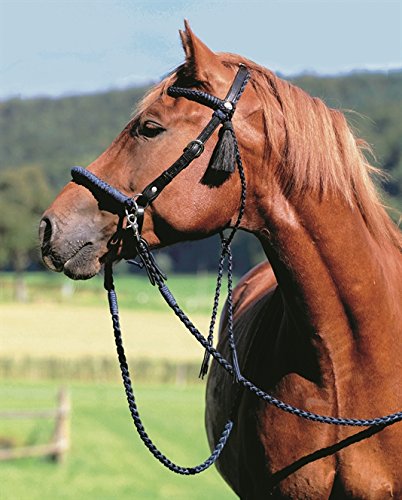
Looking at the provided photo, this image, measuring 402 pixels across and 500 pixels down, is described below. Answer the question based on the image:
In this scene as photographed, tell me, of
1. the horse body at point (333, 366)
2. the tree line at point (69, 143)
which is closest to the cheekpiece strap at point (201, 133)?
the horse body at point (333, 366)

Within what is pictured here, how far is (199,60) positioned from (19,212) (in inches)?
2766

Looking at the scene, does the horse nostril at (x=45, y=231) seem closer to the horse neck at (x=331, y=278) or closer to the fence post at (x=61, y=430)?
the horse neck at (x=331, y=278)

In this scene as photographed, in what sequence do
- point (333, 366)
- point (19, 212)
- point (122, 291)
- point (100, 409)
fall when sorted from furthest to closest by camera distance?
point (19, 212)
point (122, 291)
point (100, 409)
point (333, 366)

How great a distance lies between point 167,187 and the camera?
341 cm

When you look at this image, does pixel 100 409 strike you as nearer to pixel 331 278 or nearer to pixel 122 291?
pixel 331 278

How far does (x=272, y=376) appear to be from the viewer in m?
3.83

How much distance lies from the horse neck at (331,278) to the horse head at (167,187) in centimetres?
24

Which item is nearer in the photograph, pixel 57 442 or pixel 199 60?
pixel 199 60

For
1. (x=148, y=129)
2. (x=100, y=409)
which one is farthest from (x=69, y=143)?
(x=148, y=129)

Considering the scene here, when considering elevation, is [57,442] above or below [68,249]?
below

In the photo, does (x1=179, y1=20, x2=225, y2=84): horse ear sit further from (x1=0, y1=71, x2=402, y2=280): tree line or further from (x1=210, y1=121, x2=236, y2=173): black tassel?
(x1=0, y1=71, x2=402, y2=280): tree line

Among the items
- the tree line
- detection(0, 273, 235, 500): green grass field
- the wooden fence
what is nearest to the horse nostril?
detection(0, 273, 235, 500): green grass field

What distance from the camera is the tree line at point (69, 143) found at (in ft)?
233

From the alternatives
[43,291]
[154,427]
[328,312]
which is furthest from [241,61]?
[43,291]
